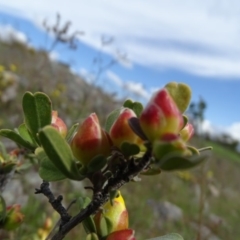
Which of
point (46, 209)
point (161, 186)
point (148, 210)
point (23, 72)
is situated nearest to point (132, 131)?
point (46, 209)

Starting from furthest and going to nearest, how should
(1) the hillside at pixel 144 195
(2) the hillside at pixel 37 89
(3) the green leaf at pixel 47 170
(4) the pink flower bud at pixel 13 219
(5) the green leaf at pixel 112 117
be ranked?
(2) the hillside at pixel 37 89
(1) the hillside at pixel 144 195
(4) the pink flower bud at pixel 13 219
(5) the green leaf at pixel 112 117
(3) the green leaf at pixel 47 170

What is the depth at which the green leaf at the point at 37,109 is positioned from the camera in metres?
0.78

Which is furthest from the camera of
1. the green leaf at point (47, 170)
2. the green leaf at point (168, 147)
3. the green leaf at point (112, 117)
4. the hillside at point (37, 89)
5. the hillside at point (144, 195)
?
the hillside at point (37, 89)

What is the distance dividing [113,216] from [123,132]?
187mm

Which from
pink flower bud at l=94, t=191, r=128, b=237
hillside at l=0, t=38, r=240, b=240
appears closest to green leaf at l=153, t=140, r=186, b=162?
pink flower bud at l=94, t=191, r=128, b=237

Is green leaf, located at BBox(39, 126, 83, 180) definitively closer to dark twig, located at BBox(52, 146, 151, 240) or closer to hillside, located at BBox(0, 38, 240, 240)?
dark twig, located at BBox(52, 146, 151, 240)

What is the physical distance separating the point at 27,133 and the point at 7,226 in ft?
1.07

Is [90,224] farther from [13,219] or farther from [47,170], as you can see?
[13,219]

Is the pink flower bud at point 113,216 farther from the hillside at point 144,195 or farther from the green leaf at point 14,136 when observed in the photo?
the hillside at point 144,195

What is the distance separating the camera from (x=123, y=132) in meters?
0.67

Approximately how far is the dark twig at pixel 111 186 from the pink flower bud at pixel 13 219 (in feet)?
1.38

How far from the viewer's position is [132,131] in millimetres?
664

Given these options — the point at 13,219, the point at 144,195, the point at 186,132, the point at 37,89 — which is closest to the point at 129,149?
the point at 186,132

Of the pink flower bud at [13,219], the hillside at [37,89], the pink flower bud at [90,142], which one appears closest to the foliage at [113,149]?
the pink flower bud at [90,142]
